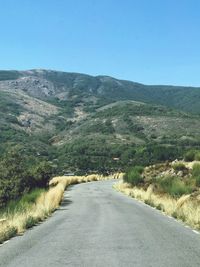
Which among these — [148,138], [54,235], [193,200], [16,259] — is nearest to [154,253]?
[16,259]

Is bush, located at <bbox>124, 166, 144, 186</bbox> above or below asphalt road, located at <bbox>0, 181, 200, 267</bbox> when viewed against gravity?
below

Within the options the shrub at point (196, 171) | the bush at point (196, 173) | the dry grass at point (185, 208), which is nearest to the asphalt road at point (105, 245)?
the dry grass at point (185, 208)

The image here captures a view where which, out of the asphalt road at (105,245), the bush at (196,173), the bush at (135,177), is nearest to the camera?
the asphalt road at (105,245)

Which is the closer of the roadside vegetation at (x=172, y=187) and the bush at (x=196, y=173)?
the roadside vegetation at (x=172, y=187)

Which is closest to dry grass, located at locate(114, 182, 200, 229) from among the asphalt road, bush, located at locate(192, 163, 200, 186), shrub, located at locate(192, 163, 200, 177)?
the asphalt road

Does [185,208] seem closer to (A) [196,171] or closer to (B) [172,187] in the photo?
(B) [172,187]

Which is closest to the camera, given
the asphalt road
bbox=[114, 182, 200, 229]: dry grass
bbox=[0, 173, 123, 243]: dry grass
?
the asphalt road

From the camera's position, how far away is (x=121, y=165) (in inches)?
A: 4532

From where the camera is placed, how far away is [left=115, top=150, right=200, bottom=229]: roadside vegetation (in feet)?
70.7

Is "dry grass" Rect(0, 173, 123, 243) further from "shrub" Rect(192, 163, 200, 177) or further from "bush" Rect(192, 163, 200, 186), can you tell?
"shrub" Rect(192, 163, 200, 177)

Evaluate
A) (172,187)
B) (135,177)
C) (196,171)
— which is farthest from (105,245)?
(135,177)

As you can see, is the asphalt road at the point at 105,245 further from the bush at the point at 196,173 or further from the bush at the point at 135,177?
the bush at the point at 135,177

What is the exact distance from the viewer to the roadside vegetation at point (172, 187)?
2155 centimetres

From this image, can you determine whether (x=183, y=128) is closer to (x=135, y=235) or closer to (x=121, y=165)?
(x=121, y=165)
